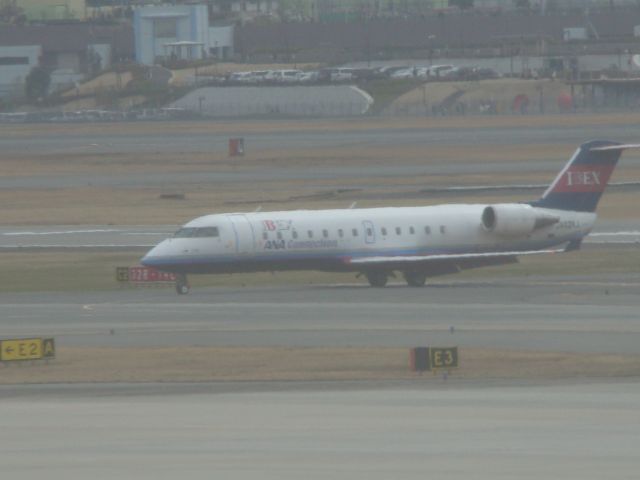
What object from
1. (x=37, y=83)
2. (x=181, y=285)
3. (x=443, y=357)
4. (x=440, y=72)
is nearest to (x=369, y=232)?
(x=181, y=285)

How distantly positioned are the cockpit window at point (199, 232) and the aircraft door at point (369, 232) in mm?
5028

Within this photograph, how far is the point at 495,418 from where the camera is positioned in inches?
1060

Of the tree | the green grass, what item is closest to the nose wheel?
the green grass

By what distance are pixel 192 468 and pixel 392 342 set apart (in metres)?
15.1

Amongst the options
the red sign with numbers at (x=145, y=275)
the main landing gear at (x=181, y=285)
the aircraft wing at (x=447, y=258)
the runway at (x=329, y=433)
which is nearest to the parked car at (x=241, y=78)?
the red sign with numbers at (x=145, y=275)

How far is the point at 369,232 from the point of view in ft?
175

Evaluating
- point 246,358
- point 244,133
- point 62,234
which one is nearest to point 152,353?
point 246,358

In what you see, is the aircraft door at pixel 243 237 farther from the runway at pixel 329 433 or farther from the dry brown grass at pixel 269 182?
the dry brown grass at pixel 269 182

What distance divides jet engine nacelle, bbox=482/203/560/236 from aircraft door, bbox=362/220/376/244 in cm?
364

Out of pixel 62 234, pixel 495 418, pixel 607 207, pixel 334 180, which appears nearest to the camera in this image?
pixel 495 418

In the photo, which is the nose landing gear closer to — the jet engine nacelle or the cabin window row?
the cabin window row

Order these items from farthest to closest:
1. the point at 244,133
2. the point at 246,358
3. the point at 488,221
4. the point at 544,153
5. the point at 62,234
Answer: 1. the point at 244,133
2. the point at 544,153
3. the point at 62,234
4. the point at 488,221
5. the point at 246,358

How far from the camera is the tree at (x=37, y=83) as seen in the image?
195 m

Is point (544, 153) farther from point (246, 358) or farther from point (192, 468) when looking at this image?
point (192, 468)
